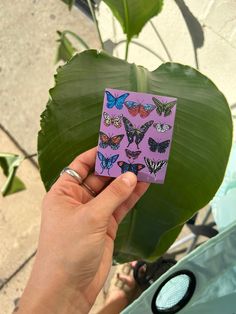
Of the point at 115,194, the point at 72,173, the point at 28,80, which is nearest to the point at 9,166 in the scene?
the point at 72,173

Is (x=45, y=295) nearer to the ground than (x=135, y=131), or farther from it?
nearer to the ground

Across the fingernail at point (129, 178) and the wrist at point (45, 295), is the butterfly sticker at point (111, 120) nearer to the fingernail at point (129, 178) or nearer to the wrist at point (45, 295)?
the fingernail at point (129, 178)

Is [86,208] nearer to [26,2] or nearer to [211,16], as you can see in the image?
[211,16]

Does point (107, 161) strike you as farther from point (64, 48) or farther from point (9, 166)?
point (64, 48)

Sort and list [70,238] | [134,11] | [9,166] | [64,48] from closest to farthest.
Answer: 1. [70,238]
2. [134,11]
3. [9,166]
4. [64,48]

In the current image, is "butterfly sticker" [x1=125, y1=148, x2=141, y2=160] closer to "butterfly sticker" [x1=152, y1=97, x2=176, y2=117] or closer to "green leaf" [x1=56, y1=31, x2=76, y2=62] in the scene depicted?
"butterfly sticker" [x1=152, y1=97, x2=176, y2=117]

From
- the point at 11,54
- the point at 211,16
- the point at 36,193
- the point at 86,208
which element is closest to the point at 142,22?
the point at 211,16
